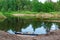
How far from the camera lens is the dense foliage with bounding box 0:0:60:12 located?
3494 inches

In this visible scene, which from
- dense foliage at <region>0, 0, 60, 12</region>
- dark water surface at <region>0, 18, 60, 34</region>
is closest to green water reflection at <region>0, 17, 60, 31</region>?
dark water surface at <region>0, 18, 60, 34</region>

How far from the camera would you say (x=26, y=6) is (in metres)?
98.9

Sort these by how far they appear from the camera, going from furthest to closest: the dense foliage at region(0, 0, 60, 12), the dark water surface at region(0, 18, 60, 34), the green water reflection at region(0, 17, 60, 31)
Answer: the dense foliage at region(0, 0, 60, 12) → the green water reflection at region(0, 17, 60, 31) → the dark water surface at region(0, 18, 60, 34)

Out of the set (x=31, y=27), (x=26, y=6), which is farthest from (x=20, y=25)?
(x=26, y=6)

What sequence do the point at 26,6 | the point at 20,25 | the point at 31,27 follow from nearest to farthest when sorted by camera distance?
1. the point at 31,27
2. the point at 20,25
3. the point at 26,6

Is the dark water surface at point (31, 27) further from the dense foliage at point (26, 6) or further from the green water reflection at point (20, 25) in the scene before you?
the dense foliage at point (26, 6)

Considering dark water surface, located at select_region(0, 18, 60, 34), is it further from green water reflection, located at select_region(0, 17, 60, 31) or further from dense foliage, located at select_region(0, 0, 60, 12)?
dense foliage, located at select_region(0, 0, 60, 12)

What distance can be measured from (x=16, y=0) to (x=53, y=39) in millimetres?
85166

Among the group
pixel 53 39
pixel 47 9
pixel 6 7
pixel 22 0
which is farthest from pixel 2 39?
pixel 22 0

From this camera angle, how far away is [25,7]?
320 ft

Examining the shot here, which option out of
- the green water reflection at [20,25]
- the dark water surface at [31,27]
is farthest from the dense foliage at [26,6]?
the dark water surface at [31,27]

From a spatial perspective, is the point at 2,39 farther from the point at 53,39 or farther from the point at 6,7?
the point at 6,7

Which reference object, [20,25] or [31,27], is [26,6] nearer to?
[20,25]

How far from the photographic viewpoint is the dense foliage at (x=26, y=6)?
3494 inches
